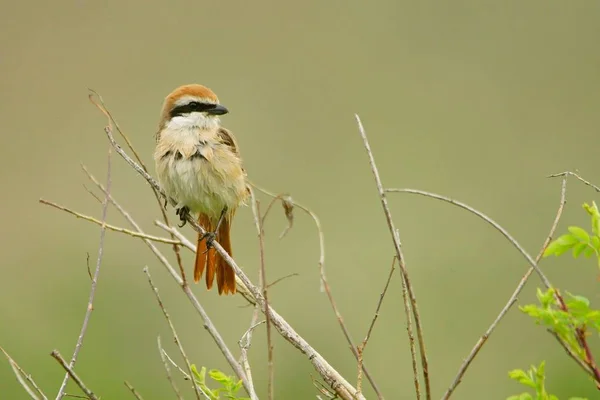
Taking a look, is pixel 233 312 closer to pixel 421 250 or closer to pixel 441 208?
pixel 421 250

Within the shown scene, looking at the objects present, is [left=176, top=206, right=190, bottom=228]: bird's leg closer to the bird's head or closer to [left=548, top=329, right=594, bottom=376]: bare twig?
the bird's head

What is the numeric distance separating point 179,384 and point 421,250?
2.89 m

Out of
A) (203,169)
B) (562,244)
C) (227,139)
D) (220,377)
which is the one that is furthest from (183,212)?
(562,244)

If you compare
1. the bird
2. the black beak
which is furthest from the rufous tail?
the black beak

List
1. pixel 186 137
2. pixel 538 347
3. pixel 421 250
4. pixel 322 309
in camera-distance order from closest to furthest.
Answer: pixel 186 137 < pixel 538 347 < pixel 322 309 < pixel 421 250

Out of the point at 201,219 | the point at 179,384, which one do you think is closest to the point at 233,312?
the point at 179,384

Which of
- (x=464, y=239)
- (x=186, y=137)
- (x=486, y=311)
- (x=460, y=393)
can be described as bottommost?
(x=460, y=393)

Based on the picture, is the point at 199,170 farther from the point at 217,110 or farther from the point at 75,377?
the point at 75,377

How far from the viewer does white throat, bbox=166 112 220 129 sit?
375cm

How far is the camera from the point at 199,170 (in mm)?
3666

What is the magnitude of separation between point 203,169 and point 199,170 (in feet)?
0.08

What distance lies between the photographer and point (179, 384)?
642 cm

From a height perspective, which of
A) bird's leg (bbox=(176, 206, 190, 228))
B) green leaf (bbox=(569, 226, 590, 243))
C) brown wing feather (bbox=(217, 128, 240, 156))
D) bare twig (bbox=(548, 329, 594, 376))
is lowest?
bare twig (bbox=(548, 329, 594, 376))

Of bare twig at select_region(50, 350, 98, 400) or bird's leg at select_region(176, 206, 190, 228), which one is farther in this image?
bird's leg at select_region(176, 206, 190, 228)
